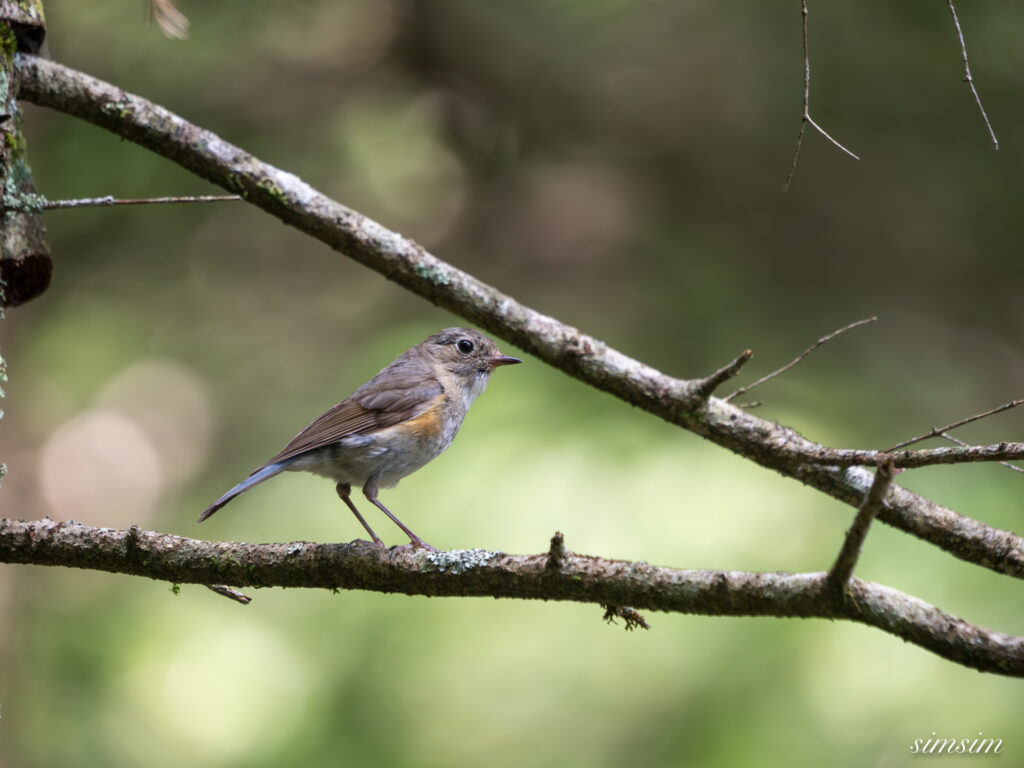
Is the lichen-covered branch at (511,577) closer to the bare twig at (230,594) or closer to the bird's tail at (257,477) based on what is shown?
the bare twig at (230,594)

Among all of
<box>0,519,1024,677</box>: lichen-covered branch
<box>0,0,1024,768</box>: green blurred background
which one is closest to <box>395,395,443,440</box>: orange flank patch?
<box>0,519,1024,677</box>: lichen-covered branch

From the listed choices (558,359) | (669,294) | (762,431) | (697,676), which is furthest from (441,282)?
(669,294)

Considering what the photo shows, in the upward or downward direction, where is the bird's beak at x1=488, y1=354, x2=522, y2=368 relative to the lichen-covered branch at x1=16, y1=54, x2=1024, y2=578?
upward

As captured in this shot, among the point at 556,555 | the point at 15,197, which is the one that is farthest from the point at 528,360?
the point at 556,555

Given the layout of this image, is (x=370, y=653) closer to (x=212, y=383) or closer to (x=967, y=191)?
(x=212, y=383)

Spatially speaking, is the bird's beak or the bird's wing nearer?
the bird's wing

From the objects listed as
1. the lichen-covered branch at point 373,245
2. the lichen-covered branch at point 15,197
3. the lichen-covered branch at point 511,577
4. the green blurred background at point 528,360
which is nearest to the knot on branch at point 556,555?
the lichen-covered branch at point 511,577

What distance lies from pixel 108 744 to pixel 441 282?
11.5 feet

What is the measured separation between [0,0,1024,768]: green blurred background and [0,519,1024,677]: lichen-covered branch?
1.91 m

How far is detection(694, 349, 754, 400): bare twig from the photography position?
7.80 ft

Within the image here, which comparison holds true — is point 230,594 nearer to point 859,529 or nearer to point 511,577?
point 511,577

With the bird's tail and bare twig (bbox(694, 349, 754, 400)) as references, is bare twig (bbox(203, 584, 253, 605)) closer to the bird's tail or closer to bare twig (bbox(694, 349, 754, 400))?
the bird's tail

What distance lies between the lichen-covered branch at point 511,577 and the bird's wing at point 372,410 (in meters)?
0.82

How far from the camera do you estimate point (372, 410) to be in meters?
3.54
